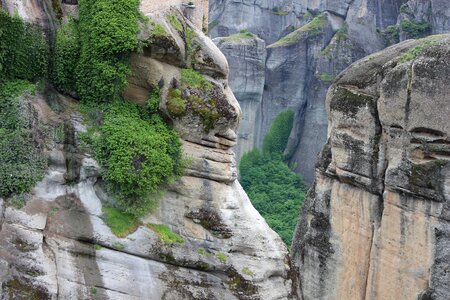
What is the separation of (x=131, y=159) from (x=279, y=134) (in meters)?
27.6

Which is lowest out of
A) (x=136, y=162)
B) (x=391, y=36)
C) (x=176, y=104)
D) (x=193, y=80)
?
(x=136, y=162)

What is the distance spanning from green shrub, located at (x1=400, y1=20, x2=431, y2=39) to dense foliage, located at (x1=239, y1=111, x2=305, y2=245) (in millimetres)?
7712

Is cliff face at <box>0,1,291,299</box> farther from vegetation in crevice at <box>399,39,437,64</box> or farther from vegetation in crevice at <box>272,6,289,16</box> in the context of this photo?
vegetation in crevice at <box>272,6,289,16</box>

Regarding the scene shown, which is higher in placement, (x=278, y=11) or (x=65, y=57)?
(x=278, y=11)

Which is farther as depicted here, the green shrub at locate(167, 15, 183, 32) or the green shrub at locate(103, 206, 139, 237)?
the green shrub at locate(167, 15, 183, 32)

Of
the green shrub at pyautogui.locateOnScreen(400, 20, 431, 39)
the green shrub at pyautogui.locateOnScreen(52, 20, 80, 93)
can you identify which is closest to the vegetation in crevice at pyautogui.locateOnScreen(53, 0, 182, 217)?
the green shrub at pyautogui.locateOnScreen(52, 20, 80, 93)

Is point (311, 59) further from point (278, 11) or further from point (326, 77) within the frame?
point (278, 11)

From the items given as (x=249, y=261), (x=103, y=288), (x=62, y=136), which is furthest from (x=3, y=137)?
(x=249, y=261)

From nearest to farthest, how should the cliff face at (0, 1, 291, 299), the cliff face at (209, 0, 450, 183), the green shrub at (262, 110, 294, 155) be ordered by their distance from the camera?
the cliff face at (0, 1, 291, 299), the cliff face at (209, 0, 450, 183), the green shrub at (262, 110, 294, 155)

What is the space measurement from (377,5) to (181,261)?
97.9 feet

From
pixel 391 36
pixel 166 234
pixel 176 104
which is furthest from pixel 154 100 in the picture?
pixel 391 36

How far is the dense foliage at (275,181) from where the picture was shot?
97.5 ft

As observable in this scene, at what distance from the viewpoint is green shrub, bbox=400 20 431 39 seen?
3161 centimetres

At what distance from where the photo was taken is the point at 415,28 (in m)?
31.9
